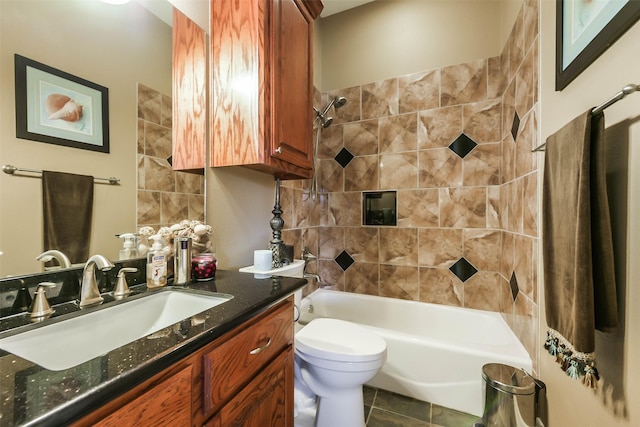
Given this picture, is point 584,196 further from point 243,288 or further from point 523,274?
point 243,288

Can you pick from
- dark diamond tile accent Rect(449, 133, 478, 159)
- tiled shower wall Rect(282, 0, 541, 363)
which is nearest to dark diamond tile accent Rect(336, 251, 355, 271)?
tiled shower wall Rect(282, 0, 541, 363)

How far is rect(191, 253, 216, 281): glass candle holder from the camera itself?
107 cm

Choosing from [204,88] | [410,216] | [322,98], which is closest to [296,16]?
[204,88]

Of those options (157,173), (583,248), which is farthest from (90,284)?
(583,248)

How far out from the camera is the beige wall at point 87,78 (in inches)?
27.3

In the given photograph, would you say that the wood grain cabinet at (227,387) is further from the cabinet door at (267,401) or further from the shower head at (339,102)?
the shower head at (339,102)

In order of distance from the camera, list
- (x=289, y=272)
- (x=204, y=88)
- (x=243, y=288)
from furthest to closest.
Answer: (x=289, y=272) < (x=204, y=88) < (x=243, y=288)

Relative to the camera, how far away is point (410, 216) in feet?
7.03

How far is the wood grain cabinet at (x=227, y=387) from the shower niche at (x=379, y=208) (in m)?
1.45

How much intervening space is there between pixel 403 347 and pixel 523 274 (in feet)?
2.55

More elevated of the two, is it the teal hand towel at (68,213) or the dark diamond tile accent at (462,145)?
the dark diamond tile accent at (462,145)

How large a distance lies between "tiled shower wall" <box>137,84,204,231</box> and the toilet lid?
0.84 meters

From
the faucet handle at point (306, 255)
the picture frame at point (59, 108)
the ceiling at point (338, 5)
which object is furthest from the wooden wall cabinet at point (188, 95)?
the ceiling at point (338, 5)

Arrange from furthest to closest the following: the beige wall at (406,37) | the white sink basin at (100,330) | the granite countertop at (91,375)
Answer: the beige wall at (406,37) < the white sink basin at (100,330) < the granite countertop at (91,375)
